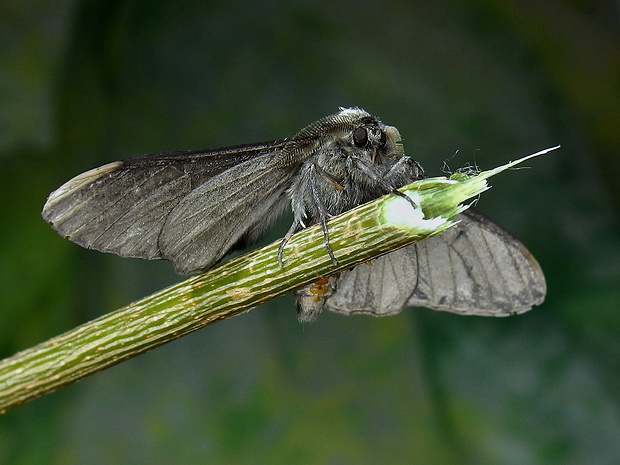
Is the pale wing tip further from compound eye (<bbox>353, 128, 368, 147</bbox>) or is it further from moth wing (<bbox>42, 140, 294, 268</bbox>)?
compound eye (<bbox>353, 128, 368, 147</bbox>)

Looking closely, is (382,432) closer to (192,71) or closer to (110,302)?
(110,302)

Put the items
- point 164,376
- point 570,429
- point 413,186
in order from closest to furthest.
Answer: point 413,186, point 570,429, point 164,376

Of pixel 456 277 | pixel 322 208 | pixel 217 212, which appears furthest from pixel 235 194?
pixel 456 277

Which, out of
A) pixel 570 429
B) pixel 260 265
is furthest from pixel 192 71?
pixel 570 429

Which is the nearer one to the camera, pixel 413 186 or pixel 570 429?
pixel 413 186

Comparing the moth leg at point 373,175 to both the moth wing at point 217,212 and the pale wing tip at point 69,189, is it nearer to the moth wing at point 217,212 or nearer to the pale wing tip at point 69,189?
the moth wing at point 217,212

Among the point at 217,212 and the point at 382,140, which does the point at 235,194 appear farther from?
the point at 382,140
